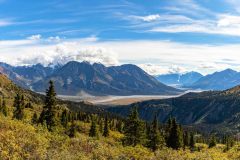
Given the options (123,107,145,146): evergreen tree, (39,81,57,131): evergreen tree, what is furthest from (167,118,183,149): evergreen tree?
(39,81,57,131): evergreen tree

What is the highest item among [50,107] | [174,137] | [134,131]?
[50,107]

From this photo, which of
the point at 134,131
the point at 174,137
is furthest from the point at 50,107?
the point at 174,137

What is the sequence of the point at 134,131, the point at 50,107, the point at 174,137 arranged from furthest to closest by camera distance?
the point at 174,137, the point at 134,131, the point at 50,107

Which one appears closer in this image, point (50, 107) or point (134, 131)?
point (50, 107)

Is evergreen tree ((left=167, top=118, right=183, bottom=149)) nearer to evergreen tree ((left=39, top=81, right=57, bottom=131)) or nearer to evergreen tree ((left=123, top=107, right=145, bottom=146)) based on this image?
evergreen tree ((left=123, top=107, right=145, bottom=146))

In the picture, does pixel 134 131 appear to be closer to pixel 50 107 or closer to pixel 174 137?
pixel 174 137

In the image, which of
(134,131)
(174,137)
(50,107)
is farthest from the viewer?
(174,137)

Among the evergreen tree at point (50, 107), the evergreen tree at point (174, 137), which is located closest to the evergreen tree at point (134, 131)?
the evergreen tree at point (174, 137)

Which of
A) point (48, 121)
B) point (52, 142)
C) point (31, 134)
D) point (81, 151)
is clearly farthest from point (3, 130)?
point (48, 121)

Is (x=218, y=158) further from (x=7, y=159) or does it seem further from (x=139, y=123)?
(x=139, y=123)

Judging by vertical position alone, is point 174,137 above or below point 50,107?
below

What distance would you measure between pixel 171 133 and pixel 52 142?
314ft

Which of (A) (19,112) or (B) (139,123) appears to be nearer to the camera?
(B) (139,123)

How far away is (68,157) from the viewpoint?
119 ft
